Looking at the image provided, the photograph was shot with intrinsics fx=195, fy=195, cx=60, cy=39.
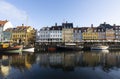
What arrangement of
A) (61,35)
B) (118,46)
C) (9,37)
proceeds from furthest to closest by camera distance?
(61,35)
(9,37)
(118,46)

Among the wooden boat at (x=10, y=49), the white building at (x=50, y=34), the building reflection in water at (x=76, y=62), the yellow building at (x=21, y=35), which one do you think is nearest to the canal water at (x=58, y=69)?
the building reflection in water at (x=76, y=62)

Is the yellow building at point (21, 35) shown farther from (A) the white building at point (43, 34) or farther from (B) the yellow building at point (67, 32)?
(B) the yellow building at point (67, 32)

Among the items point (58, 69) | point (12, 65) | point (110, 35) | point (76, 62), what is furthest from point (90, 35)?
point (58, 69)

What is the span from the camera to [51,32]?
111 m

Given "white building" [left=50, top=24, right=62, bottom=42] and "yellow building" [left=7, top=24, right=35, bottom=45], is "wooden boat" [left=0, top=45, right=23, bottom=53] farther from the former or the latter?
"white building" [left=50, top=24, right=62, bottom=42]

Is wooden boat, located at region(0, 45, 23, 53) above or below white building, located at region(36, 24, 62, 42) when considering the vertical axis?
below

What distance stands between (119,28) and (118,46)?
21.5m

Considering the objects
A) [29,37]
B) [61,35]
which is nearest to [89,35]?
[61,35]

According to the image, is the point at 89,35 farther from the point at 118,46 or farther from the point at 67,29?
the point at 118,46

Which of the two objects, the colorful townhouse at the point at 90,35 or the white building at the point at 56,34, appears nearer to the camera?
the white building at the point at 56,34

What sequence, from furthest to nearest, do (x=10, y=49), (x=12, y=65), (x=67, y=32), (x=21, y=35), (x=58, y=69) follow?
(x=67, y=32) < (x=21, y=35) < (x=10, y=49) < (x=12, y=65) < (x=58, y=69)

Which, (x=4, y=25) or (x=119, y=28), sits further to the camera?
(x=119, y=28)

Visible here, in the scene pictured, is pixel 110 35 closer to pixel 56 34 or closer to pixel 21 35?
pixel 56 34

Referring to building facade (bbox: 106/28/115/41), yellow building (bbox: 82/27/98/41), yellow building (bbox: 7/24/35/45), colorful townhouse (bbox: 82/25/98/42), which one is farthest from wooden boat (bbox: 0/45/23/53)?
building facade (bbox: 106/28/115/41)
